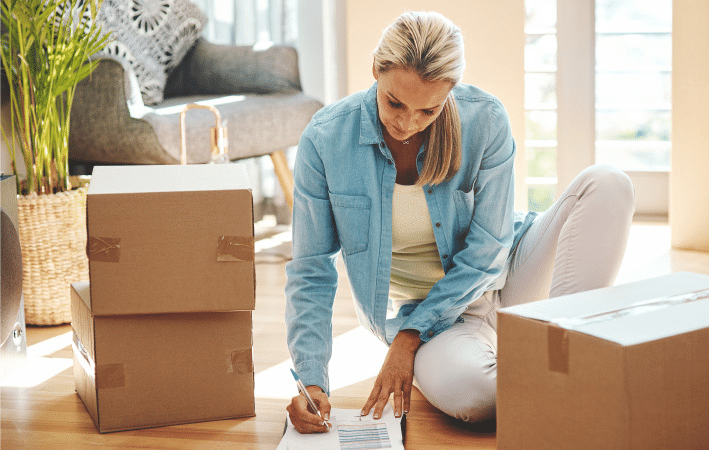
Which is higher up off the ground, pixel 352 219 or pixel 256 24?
pixel 256 24

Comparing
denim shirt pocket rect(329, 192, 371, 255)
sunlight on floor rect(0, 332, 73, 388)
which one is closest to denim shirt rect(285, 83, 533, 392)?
denim shirt pocket rect(329, 192, 371, 255)

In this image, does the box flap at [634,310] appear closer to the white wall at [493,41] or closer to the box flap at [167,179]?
the box flap at [167,179]

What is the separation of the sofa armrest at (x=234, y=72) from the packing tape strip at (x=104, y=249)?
5.13ft

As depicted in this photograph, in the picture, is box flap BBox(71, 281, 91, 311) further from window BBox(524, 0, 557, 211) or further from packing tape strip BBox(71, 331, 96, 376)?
window BBox(524, 0, 557, 211)

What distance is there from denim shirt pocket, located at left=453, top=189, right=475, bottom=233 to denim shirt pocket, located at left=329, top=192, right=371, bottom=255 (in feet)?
0.49

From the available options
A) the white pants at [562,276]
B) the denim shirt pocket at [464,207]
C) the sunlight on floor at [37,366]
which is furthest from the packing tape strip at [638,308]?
the sunlight on floor at [37,366]

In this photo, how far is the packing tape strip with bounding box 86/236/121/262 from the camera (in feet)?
4.22

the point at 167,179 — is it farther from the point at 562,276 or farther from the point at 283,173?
the point at 283,173

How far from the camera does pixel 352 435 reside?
4.03 feet

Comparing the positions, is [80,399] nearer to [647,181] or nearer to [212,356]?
[212,356]

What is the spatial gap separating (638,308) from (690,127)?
173cm

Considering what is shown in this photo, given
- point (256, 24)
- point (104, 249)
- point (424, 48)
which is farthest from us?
point (256, 24)

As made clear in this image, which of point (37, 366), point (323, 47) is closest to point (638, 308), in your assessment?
point (37, 366)

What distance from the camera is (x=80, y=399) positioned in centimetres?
152
